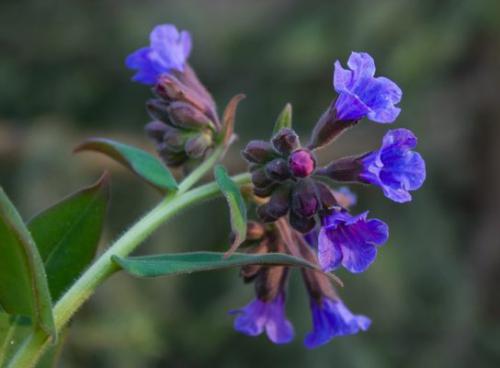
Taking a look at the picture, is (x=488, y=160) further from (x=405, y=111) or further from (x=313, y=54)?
(x=313, y=54)

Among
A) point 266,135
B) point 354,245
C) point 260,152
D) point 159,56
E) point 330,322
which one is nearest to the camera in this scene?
point 354,245

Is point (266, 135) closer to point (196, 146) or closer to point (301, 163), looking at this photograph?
point (196, 146)

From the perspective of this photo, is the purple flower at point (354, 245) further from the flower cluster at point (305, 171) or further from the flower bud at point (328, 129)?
the flower bud at point (328, 129)

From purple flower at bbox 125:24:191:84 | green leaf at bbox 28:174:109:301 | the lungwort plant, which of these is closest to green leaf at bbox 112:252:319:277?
the lungwort plant

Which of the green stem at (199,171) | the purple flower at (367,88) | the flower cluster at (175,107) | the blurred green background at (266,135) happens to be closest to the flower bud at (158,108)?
the flower cluster at (175,107)

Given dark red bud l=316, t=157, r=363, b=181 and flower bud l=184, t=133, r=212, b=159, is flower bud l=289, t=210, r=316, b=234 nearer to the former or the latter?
dark red bud l=316, t=157, r=363, b=181

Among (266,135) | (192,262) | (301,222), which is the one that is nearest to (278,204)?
(301,222)

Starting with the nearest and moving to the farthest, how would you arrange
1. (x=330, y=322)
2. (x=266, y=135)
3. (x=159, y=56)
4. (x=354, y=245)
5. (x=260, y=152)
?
(x=354, y=245), (x=260, y=152), (x=330, y=322), (x=159, y=56), (x=266, y=135)
